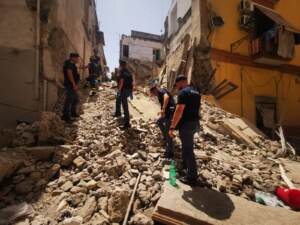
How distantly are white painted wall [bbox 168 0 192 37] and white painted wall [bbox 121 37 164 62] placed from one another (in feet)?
33.8

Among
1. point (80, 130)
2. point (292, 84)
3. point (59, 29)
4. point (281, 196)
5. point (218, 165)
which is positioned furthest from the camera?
point (292, 84)

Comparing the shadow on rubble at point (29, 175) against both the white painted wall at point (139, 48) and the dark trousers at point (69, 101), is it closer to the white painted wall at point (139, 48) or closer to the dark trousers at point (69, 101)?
the dark trousers at point (69, 101)

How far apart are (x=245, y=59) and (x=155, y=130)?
790 cm

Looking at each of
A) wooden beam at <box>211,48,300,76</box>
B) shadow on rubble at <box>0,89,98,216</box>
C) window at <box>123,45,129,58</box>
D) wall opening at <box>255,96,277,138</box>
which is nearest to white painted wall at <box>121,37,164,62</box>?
window at <box>123,45,129,58</box>

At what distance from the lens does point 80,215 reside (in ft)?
8.50

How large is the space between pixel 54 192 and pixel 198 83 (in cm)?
821

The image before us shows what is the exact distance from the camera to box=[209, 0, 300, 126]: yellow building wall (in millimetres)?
9984

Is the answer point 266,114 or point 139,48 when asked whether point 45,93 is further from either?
point 139,48

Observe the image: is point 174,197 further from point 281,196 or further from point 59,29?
point 59,29

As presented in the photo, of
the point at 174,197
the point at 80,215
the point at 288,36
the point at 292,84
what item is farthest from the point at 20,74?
the point at 292,84

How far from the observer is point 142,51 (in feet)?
84.2

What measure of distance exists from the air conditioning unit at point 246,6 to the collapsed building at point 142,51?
13.0 m

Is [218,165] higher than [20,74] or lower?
lower

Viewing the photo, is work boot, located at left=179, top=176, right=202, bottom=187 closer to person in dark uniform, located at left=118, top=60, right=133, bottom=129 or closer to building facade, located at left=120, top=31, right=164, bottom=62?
person in dark uniform, located at left=118, top=60, right=133, bottom=129
